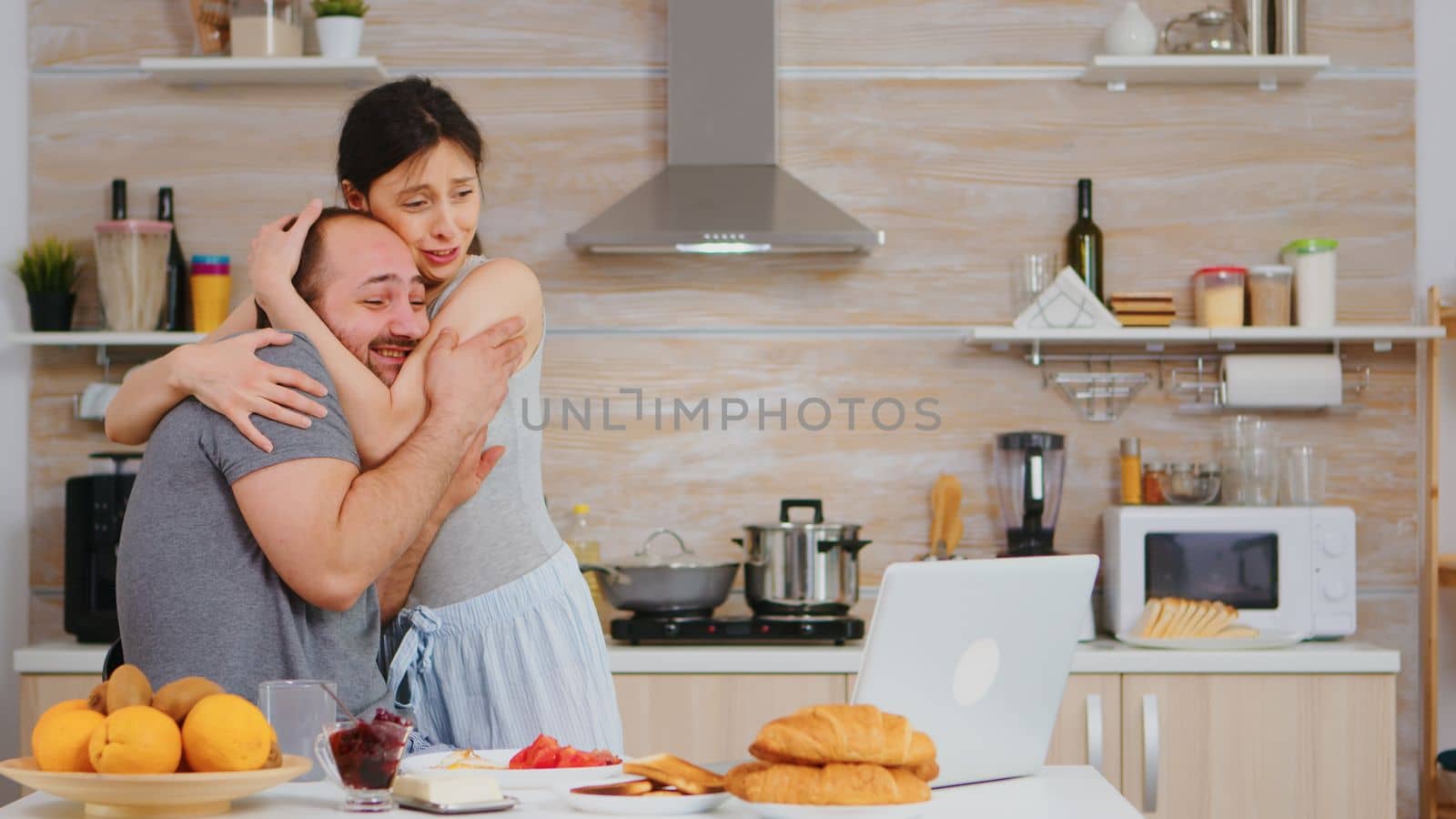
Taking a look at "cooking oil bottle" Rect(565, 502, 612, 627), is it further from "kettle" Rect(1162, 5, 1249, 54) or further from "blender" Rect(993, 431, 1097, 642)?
"kettle" Rect(1162, 5, 1249, 54)

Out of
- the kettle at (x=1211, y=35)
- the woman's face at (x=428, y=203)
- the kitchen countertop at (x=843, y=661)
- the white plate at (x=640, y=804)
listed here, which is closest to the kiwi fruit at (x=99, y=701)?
the white plate at (x=640, y=804)

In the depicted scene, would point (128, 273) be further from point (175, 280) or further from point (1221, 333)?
point (1221, 333)

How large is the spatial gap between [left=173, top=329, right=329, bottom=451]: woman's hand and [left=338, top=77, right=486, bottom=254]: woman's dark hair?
40 cm

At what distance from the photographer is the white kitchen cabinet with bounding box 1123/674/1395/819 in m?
3.11

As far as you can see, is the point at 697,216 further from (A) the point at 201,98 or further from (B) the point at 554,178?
(A) the point at 201,98

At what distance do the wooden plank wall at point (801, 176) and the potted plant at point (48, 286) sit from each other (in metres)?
0.11

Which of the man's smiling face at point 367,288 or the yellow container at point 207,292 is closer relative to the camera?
the man's smiling face at point 367,288

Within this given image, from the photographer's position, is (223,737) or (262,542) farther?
(262,542)

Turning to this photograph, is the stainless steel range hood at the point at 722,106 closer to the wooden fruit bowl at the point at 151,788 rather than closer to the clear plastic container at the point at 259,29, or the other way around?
the clear plastic container at the point at 259,29

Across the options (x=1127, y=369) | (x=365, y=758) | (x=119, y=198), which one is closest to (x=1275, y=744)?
(x=1127, y=369)

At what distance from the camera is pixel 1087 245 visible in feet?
11.6

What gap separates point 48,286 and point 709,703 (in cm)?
185

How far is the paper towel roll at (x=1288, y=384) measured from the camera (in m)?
3.48

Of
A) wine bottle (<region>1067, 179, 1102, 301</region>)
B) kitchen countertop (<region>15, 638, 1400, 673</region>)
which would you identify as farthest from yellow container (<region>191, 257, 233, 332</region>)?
wine bottle (<region>1067, 179, 1102, 301</region>)
